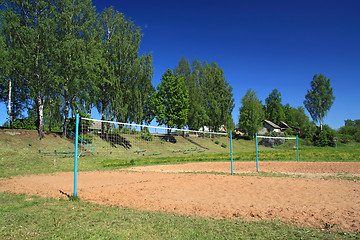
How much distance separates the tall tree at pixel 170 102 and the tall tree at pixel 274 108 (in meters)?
52.6

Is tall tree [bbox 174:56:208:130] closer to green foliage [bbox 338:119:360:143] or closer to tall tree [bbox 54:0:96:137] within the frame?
tall tree [bbox 54:0:96:137]

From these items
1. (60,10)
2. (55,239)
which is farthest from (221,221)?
(60,10)

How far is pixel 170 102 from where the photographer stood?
3794cm

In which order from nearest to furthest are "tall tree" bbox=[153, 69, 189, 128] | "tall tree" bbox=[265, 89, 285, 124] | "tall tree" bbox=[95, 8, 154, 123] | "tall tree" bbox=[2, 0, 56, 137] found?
"tall tree" bbox=[2, 0, 56, 137], "tall tree" bbox=[95, 8, 154, 123], "tall tree" bbox=[153, 69, 189, 128], "tall tree" bbox=[265, 89, 285, 124]

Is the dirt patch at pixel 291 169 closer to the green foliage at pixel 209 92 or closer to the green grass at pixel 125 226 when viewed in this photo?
the green grass at pixel 125 226

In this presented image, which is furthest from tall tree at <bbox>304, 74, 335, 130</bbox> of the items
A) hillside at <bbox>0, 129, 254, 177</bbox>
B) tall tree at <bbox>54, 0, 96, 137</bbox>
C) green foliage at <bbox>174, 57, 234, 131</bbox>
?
tall tree at <bbox>54, 0, 96, 137</bbox>

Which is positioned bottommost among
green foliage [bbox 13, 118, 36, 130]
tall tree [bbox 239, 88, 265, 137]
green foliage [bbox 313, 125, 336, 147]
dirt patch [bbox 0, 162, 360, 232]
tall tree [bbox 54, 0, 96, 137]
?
dirt patch [bbox 0, 162, 360, 232]

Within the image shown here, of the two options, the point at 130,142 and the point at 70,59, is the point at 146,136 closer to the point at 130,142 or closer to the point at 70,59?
the point at 130,142

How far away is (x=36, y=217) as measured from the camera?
16.0 ft

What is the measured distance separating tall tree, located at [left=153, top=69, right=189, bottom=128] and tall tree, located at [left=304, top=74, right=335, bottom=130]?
131 ft

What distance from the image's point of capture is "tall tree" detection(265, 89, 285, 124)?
264ft

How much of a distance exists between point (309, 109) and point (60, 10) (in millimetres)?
60372

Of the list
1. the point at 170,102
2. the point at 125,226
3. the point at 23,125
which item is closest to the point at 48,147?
the point at 23,125

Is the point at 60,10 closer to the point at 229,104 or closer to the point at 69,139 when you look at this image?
the point at 69,139
